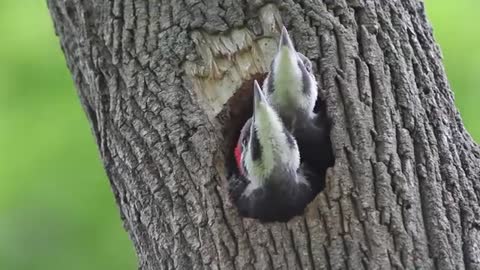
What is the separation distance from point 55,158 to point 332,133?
2.93 meters

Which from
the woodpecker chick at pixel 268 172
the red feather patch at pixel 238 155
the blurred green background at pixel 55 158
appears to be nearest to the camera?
the woodpecker chick at pixel 268 172

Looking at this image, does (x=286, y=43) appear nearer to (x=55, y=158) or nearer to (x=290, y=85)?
(x=290, y=85)

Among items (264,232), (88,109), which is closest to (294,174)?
(264,232)

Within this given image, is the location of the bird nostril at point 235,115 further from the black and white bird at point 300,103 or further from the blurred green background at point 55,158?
the blurred green background at point 55,158

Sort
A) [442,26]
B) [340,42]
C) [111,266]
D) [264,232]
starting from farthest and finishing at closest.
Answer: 1. [111,266]
2. [442,26]
3. [340,42]
4. [264,232]

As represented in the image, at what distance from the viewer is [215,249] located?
243 centimetres

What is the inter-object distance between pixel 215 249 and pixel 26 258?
3145 mm

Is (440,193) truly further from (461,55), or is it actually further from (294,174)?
(461,55)

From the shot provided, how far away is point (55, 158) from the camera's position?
511cm

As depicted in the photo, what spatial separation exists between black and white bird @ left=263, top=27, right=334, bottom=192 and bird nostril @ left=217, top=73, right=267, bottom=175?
0.63 ft

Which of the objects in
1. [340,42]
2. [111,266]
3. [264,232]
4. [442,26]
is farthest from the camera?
[111,266]

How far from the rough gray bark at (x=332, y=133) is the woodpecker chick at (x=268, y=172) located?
0.04 metres

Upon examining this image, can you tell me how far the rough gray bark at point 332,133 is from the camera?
2361 millimetres

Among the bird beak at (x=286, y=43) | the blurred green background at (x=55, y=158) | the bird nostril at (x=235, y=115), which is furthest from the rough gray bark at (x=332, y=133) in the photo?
the blurred green background at (x=55, y=158)
